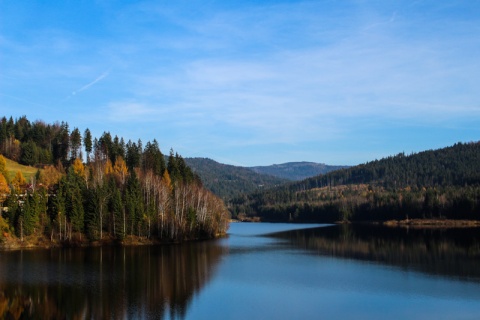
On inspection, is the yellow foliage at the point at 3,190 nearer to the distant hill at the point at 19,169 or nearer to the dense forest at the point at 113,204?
the dense forest at the point at 113,204

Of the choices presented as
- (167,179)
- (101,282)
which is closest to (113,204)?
(167,179)

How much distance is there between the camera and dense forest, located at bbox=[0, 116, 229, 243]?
300ft

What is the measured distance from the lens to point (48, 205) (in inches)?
3775

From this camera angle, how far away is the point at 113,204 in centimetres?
9569

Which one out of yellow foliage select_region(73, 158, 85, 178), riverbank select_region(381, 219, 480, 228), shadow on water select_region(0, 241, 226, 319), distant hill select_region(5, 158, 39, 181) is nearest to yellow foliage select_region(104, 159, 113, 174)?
yellow foliage select_region(73, 158, 85, 178)

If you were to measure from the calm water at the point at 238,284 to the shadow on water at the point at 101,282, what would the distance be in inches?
4.1

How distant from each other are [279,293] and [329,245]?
5339 centimetres

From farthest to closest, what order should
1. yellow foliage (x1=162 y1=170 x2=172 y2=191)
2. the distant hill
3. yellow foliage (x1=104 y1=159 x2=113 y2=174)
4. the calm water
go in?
1. the distant hill
2. yellow foliage (x1=104 y1=159 x2=113 y2=174)
3. yellow foliage (x1=162 y1=170 x2=172 y2=191)
4. the calm water

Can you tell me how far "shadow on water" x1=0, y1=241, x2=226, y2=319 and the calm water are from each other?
4.1 inches

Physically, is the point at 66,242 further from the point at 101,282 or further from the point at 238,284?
the point at 238,284

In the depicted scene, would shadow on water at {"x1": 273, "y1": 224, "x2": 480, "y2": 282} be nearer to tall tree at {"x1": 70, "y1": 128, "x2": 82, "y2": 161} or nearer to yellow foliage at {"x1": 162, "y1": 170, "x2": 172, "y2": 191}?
yellow foliage at {"x1": 162, "y1": 170, "x2": 172, "y2": 191}

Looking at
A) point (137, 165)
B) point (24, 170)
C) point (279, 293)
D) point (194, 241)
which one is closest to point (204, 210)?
point (194, 241)

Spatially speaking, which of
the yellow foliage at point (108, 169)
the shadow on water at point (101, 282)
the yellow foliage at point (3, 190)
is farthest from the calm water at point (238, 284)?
the yellow foliage at point (108, 169)

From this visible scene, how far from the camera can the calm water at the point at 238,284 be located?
40.9 meters
